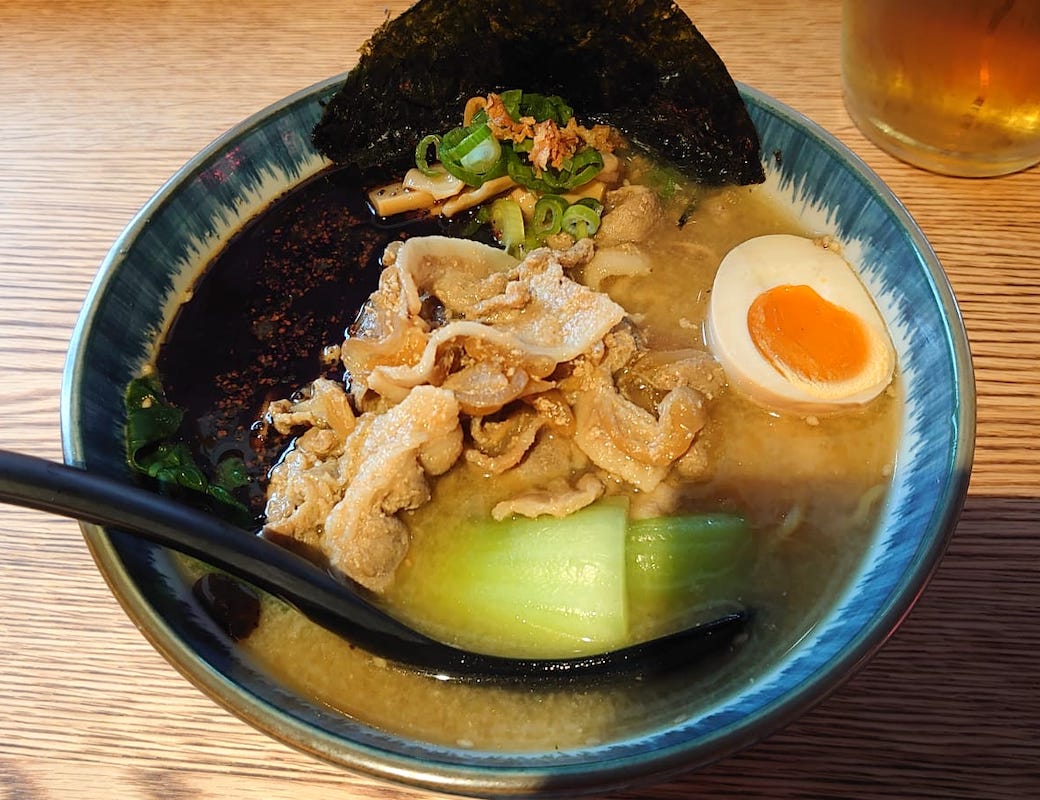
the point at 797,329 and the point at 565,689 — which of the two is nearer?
the point at 565,689

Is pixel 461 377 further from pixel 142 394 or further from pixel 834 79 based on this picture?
pixel 834 79

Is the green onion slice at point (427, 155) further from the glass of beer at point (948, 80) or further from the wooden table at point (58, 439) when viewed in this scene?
the glass of beer at point (948, 80)

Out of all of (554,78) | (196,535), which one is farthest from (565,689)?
(554,78)

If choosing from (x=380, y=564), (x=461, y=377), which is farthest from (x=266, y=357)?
(x=380, y=564)

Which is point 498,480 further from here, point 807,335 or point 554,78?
point 554,78

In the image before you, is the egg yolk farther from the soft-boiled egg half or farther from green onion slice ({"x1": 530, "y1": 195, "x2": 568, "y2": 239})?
green onion slice ({"x1": 530, "y1": 195, "x2": 568, "y2": 239})

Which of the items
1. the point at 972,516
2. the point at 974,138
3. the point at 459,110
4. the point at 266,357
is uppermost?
the point at 459,110
